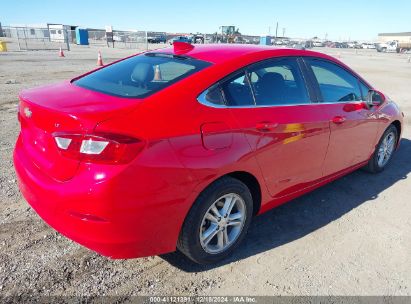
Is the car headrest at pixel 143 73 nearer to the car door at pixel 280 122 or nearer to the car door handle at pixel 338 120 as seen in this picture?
the car door at pixel 280 122

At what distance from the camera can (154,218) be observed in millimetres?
2318

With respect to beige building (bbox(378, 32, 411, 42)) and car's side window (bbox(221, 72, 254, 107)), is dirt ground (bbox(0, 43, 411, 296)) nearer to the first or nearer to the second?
car's side window (bbox(221, 72, 254, 107))

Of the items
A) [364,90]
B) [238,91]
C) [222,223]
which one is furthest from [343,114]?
[222,223]

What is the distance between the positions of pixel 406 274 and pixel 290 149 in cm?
137

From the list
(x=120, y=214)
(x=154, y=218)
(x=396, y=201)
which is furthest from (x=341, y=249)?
(x=120, y=214)

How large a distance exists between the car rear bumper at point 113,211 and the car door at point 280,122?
83 centimetres

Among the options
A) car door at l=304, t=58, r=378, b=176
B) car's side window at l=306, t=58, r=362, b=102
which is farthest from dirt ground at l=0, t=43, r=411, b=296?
car's side window at l=306, t=58, r=362, b=102

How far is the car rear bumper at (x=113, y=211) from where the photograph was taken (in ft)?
7.07

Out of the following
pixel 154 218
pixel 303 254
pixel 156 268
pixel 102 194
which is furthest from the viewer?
pixel 303 254

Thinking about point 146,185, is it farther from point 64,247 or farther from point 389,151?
point 389,151

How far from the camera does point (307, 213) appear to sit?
3.80 metres

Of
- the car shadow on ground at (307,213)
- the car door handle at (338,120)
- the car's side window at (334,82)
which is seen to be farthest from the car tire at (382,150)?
the car door handle at (338,120)

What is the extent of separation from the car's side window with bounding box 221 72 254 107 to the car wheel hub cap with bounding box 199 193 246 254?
724 millimetres

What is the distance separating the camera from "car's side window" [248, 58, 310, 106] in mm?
2993
